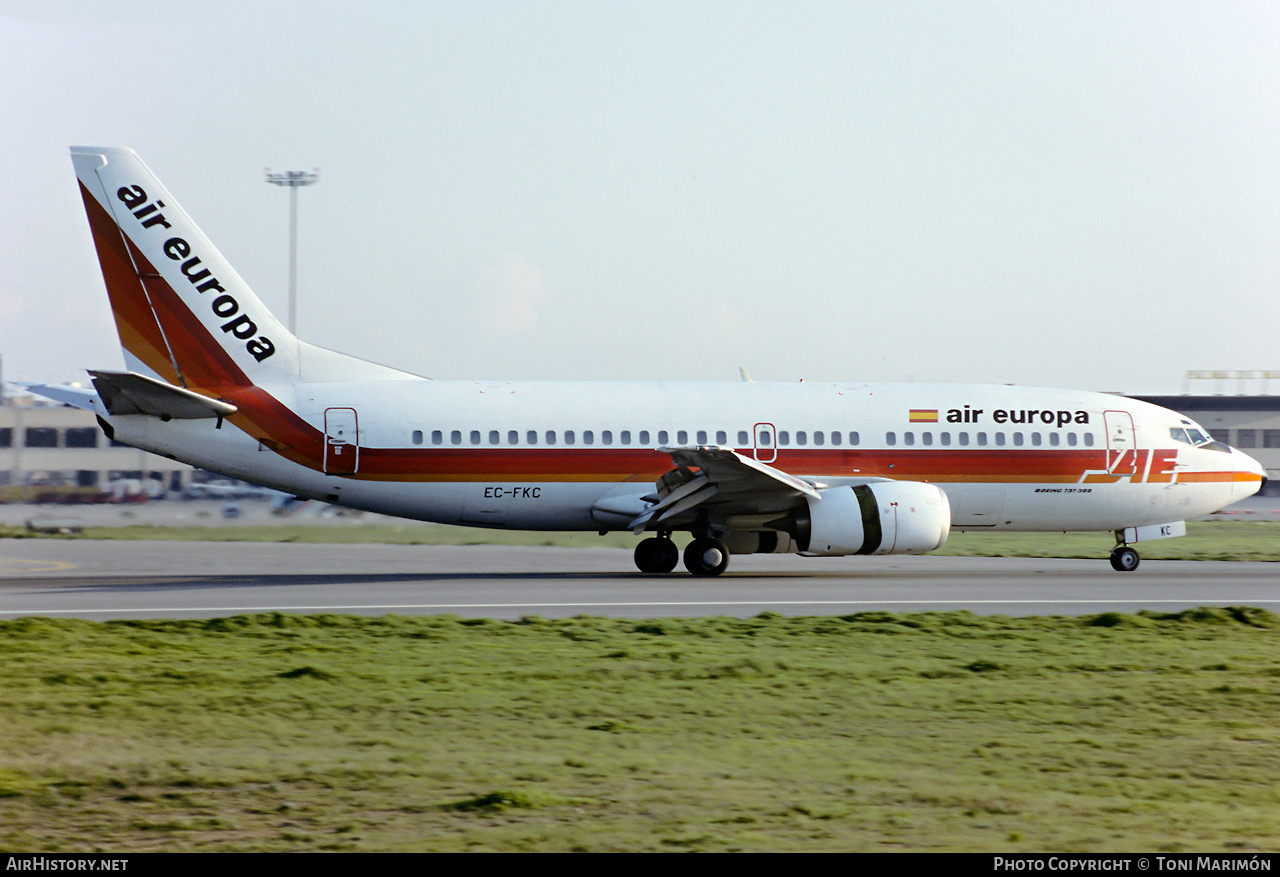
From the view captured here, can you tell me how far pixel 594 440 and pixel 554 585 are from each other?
3.38 meters

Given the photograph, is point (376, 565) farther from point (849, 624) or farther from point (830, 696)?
point (830, 696)

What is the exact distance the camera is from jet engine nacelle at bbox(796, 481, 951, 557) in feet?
68.8

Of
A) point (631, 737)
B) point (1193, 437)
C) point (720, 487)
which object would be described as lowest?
point (631, 737)

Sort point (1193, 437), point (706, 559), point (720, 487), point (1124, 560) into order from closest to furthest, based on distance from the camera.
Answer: point (720, 487), point (706, 559), point (1124, 560), point (1193, 437)

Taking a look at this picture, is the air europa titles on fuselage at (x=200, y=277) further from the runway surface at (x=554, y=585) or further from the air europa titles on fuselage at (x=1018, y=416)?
the air europa titles on fuselage at (x=1018, y=416)

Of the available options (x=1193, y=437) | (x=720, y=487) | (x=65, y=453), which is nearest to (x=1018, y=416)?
(x=1193, y=437)

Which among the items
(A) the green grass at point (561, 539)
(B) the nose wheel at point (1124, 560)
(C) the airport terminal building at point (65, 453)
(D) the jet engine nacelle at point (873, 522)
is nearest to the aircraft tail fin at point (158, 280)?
(A) the green grass at point (561, 539)

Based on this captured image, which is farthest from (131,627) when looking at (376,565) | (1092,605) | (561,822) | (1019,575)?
(1019,575)

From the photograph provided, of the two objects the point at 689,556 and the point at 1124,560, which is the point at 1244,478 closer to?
the point at 1124,560

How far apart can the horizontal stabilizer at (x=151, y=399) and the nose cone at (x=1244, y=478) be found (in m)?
20.0

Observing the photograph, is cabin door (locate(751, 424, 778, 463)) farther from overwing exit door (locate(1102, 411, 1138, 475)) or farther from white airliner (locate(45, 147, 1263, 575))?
overwing exit door (locate(1102, 411, 1138, 475))

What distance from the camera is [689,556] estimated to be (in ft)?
71.9

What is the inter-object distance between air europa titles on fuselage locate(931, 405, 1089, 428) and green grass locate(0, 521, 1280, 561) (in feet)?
19.3

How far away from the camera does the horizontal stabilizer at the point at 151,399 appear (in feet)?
64.1
